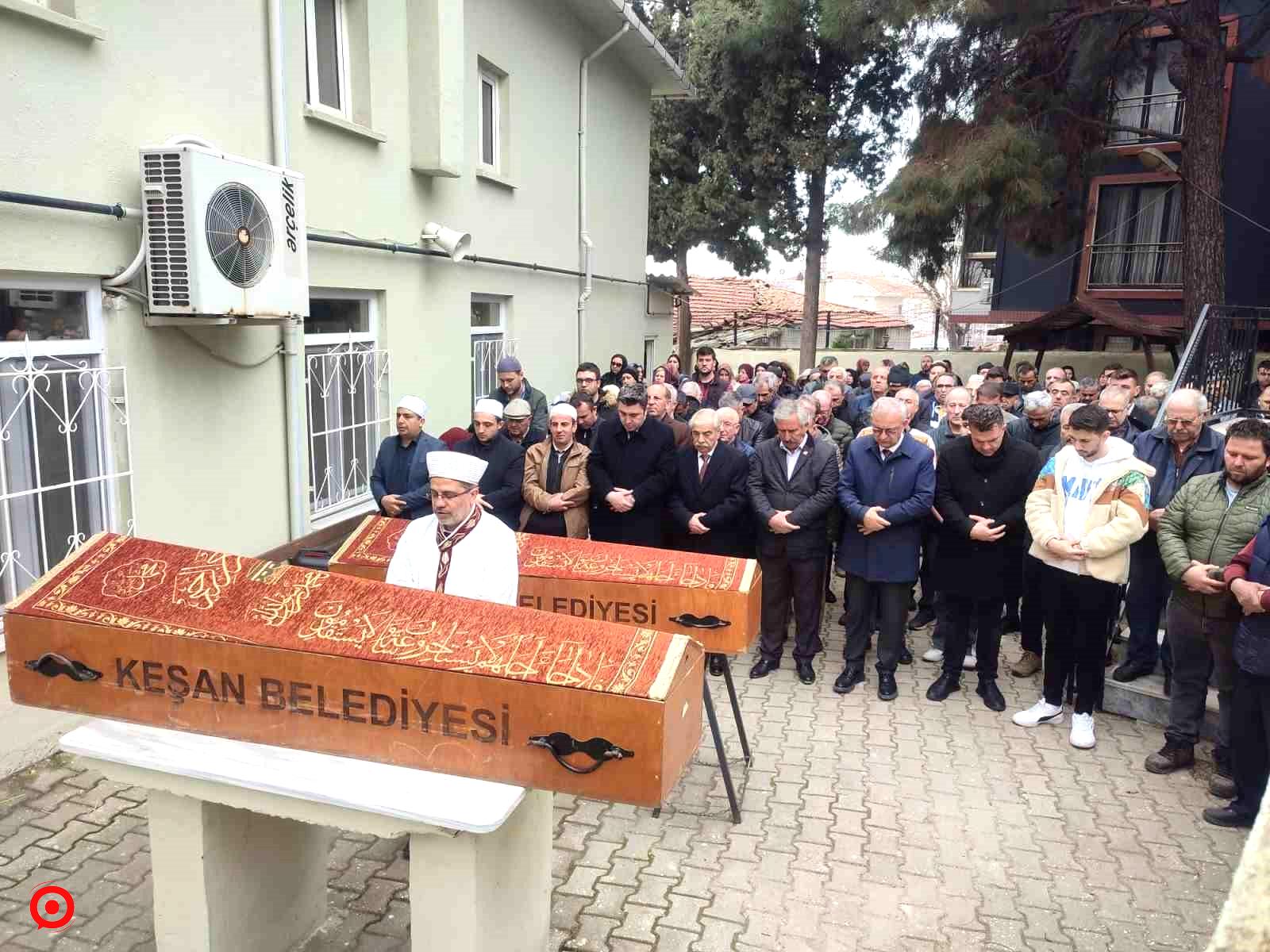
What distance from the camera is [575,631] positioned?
102 inches

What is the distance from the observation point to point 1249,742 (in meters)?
4.14

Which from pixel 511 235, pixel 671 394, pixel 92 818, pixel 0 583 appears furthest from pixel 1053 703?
pixel 511 235

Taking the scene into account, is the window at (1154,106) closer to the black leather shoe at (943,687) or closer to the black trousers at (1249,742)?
the black leather shoe at (943,687)

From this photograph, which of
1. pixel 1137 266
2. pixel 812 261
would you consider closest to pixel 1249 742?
pixel 812 261

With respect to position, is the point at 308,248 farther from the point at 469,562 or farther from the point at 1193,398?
the point at 1193,398

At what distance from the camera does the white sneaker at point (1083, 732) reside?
503 centimetres

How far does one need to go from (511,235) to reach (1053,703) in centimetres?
699

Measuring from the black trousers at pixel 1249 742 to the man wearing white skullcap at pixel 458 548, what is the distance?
3407 millimetres

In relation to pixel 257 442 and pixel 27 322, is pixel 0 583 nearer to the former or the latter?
pixel 27 322

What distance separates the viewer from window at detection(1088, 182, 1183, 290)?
1891 cm

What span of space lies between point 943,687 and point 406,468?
3.83 m

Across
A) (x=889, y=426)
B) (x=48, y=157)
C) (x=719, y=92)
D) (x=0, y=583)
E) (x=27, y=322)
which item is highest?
(x=719, y=92)

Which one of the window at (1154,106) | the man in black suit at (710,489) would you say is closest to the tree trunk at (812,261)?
the window at (1154,106)

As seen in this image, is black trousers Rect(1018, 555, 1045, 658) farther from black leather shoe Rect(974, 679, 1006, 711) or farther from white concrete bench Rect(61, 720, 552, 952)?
white concrete bench Rect(61, 720, 552, 952)
